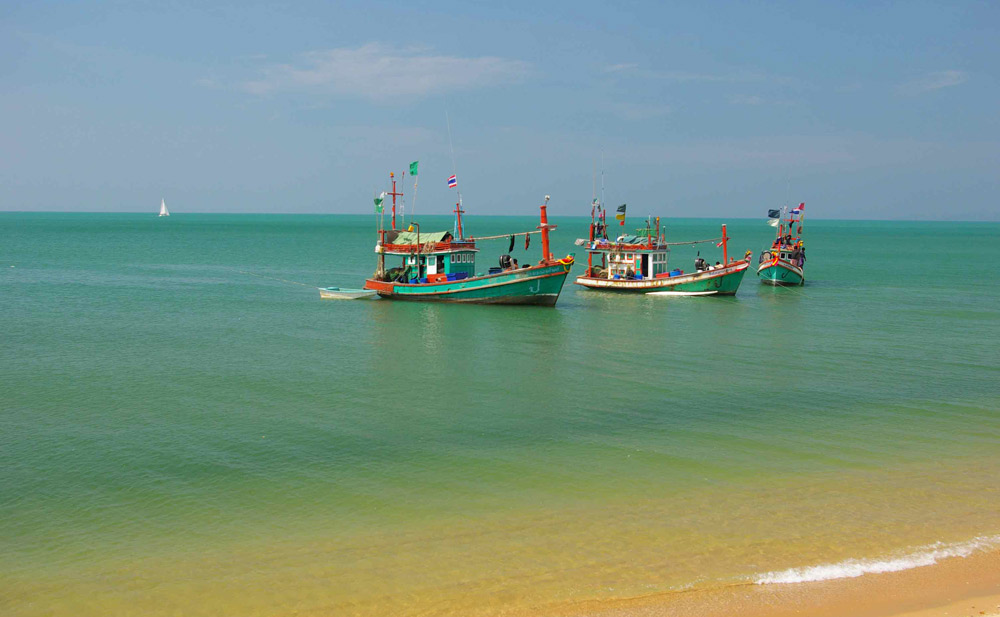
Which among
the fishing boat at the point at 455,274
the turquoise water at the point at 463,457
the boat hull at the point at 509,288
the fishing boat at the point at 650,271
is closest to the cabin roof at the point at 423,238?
the fishing boat at the point at 455,274

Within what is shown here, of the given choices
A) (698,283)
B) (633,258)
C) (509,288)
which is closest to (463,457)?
(509,288)

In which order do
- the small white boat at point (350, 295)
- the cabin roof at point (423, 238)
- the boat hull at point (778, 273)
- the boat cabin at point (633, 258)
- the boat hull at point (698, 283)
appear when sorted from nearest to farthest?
1. the cabin roof at point (423, 238)
2. the small white boat at point (350, 295)
3. the boat hull at point (698, 283)
4. the boat cabin at point (633, 258)
5. the boat hull at point (778, 273)

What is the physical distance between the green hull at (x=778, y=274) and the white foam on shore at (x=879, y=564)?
126 ft

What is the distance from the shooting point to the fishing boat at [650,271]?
141 feet

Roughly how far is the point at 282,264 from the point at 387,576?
197ft

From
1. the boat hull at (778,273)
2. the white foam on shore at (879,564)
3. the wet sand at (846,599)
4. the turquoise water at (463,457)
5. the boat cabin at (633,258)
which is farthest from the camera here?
the boat hull at (778,273)

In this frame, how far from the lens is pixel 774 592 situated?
384 inches

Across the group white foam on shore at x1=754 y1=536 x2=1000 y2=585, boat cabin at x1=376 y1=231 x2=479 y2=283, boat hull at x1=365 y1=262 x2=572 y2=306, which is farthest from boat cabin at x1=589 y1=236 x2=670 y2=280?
white foam on shore at x1=754 y1=536 x2=1000 y2=585

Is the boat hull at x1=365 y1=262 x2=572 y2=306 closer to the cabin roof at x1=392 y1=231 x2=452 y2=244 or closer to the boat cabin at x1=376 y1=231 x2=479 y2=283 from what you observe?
the boat cabin at x1=376 y1=231 x2=479 y2=283

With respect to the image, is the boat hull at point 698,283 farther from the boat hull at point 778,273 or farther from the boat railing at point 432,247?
the boat railing at point 432,247

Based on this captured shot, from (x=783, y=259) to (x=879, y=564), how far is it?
136 feet

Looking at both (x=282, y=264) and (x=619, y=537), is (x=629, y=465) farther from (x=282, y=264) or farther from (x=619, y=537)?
(x=282, y=264)

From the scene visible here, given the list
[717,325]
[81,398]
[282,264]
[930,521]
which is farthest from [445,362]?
[282,264]

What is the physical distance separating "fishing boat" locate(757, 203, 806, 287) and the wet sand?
39.7m
